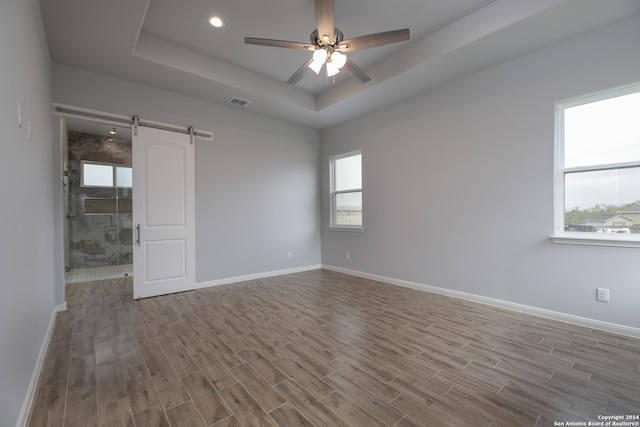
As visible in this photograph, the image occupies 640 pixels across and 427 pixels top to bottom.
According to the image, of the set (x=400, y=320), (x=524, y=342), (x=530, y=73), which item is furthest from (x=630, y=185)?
(x=400, y=320)

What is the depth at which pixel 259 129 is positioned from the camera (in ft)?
16.7

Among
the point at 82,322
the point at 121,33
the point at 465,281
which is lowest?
the point at 82,322

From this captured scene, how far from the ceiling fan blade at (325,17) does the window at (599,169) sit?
2.61 m

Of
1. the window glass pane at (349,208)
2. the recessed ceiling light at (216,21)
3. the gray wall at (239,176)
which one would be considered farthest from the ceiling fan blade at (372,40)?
the window glass pane at (349,208)

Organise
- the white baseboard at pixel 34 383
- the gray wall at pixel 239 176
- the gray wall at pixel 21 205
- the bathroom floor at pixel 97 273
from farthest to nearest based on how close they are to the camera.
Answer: the bathroom floor at pixel 97 273
the gray wall at pixel 239 176
the white baseboard at pixel 34 383
the gray wall at pixel 21 205

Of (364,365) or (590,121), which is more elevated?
(590,121)

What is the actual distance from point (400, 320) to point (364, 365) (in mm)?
1037

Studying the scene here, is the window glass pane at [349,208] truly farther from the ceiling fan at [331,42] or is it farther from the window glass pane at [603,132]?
the window glass pane at [603,132]

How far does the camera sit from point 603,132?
2.79m

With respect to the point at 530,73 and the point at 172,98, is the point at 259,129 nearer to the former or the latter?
the point at 172,98

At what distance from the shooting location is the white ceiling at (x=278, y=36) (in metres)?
2.58

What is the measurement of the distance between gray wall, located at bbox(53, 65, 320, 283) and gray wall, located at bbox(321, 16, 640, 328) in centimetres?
Answer: 150

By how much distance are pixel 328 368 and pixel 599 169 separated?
3.30 m

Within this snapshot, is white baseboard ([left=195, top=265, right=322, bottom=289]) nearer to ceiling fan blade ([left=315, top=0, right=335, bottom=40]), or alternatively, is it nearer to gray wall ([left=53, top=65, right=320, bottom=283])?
gray wall ([left=53, top=65, right=320, bottom=283])
